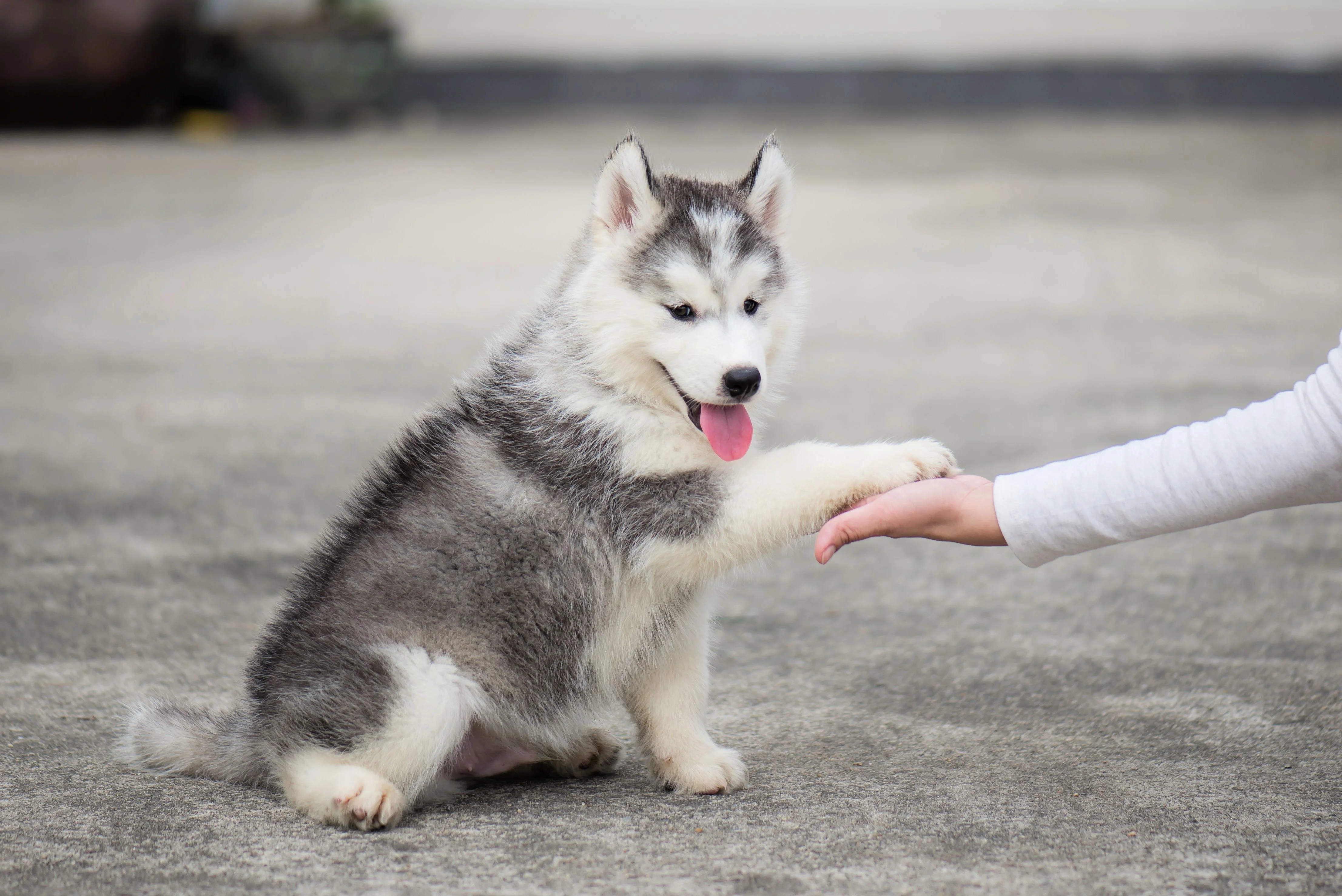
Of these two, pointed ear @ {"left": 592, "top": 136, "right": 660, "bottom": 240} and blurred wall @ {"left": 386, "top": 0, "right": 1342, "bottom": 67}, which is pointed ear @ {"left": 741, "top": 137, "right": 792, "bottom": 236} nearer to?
pointed ear @ {"left": 592, "top": 136, "right": 660, "bottom": 240}

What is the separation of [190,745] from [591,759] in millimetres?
851

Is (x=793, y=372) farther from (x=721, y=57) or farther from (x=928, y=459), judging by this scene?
(x=721, y=57)

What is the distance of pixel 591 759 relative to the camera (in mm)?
3098

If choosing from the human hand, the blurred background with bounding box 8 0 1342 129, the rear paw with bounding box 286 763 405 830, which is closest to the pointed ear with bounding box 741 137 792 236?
the human hand

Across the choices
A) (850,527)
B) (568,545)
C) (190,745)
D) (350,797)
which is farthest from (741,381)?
(190,745)

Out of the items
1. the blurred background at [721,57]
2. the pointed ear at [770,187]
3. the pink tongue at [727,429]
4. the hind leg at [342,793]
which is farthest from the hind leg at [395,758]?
the blurred background at [721,57]

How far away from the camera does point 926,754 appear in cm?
307

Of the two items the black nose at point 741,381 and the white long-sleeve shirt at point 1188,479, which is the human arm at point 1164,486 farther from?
the black nose at point 741,381

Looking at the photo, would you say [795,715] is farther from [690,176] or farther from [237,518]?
[237,518]

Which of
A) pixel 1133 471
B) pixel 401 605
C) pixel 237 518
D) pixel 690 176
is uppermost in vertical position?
pixel 690 176

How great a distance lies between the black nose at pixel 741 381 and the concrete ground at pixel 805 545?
32.7 inches

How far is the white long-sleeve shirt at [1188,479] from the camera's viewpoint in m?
2.48

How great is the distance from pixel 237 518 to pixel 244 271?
437 cm

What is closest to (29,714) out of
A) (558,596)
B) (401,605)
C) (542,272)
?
(401,605)
